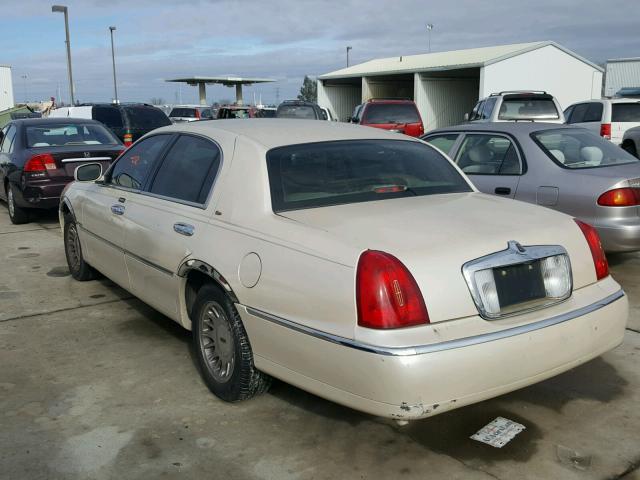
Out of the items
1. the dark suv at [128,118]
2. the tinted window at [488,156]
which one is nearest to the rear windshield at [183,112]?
the dark suv at [128,118]

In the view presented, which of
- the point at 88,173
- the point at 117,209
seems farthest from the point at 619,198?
the point at 88,173

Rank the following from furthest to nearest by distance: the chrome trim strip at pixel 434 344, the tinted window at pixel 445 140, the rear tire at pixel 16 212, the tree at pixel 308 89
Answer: the tree at pixel 308 89, the rear tire at pixel 16 212, the tinted window at pixel 445 140, the chrome trim strip at pixel 434 344

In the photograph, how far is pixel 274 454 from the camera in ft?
10.9

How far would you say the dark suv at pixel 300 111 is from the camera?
21266 millimetres

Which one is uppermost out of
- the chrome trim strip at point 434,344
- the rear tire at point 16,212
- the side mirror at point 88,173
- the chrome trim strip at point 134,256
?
the side mirror at point 88,173

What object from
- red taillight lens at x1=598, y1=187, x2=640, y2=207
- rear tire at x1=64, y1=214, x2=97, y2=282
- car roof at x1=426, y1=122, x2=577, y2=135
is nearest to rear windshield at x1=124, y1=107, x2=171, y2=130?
rear tire at x1=64, y1=214, x2=97, y2=282

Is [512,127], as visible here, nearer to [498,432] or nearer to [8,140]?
[498,432]

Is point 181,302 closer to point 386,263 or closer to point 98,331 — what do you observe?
point 98,331

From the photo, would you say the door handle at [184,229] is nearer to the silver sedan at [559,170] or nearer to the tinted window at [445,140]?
the silver sedan at [559,170]

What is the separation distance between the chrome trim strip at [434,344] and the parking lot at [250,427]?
647 mm

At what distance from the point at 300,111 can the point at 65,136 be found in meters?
12.0

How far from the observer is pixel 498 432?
3492 millimetres

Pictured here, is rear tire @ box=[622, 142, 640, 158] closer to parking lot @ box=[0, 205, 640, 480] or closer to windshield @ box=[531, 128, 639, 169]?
windshield @ box=[531, 128, 639, 169]

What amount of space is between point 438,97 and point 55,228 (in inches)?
991
